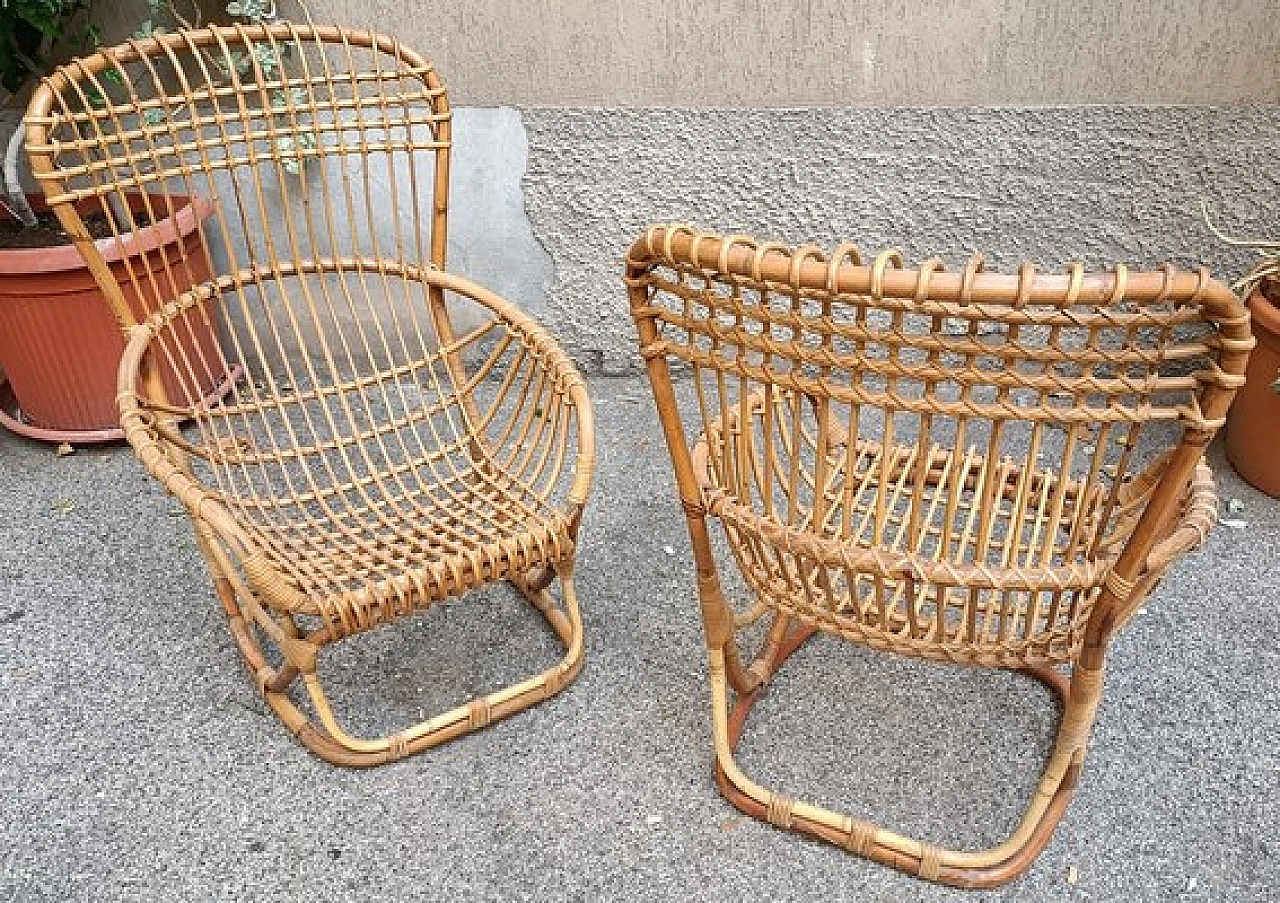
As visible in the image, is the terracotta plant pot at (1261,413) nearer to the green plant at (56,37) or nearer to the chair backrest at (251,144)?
the chair backrest at (251,144)

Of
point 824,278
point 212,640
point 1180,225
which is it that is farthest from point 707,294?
point 1180,225

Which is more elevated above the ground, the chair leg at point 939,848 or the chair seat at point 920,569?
the chair seat at point 920,569

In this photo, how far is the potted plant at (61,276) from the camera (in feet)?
7.77

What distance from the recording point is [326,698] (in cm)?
185

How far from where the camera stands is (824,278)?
1.07 metres

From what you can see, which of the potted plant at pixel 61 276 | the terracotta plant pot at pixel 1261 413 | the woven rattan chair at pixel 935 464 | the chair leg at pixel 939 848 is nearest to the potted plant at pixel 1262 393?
the terracotta plant pot at pixel 1261 413

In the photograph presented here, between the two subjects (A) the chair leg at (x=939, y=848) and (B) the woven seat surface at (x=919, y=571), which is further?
(A) the chair leg at (x=939, y=848)

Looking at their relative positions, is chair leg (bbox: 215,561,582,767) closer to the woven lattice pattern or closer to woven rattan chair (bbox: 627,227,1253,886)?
woven rattan chair (bbox: 627,227,1253,886)

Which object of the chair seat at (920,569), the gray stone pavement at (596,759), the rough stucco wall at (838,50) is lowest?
the gray stone pavement at (596,759)

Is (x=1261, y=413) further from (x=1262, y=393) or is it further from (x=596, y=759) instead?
(x=596, y=759)

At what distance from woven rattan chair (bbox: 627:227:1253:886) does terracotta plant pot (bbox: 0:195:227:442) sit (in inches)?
55.9

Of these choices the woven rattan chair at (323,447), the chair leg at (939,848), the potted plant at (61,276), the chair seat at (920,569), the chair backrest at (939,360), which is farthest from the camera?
the potted plant at (61,276)

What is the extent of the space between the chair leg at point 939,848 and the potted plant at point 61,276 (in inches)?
56.1

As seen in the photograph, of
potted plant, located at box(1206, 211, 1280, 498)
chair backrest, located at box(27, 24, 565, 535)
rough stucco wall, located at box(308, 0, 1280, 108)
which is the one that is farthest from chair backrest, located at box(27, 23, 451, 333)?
potted plant, located at box(1206, 211, 1280, 498)
